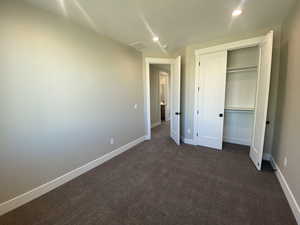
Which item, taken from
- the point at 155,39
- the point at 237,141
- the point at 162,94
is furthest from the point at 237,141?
the point at 162,94

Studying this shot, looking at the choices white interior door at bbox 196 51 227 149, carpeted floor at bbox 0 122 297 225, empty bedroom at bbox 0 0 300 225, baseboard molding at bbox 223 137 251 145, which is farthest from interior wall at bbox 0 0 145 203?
baseboard molding at bbox 223 137 251 145

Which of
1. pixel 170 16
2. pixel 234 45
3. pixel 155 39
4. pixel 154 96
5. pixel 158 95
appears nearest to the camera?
pixel 170 16

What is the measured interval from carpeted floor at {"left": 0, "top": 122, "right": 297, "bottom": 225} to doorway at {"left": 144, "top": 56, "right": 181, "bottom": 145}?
4.95 feet

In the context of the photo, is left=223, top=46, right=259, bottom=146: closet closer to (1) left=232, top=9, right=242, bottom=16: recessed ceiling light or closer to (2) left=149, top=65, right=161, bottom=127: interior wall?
(1) left=232, top=9, right=242, bottom=16: recessed ceiling light

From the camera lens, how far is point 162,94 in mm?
7207

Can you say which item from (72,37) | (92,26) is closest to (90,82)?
(72,37)

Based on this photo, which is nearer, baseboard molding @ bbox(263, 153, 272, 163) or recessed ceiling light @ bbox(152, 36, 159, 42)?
baseboard molding @ bbox(263, 153, 272, 163)

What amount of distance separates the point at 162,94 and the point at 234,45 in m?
4.42

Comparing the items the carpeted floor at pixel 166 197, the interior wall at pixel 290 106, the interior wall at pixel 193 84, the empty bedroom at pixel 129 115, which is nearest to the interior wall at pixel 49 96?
the empty bedroom at pixel 129 115

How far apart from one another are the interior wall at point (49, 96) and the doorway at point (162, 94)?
4.12 feet

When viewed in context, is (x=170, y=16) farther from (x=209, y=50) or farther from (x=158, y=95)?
(x=158, y=95)

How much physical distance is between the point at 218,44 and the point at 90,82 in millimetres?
2905

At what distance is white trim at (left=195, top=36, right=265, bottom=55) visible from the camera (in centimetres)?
277

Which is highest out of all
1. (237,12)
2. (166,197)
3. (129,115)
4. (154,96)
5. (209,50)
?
(237,12)
